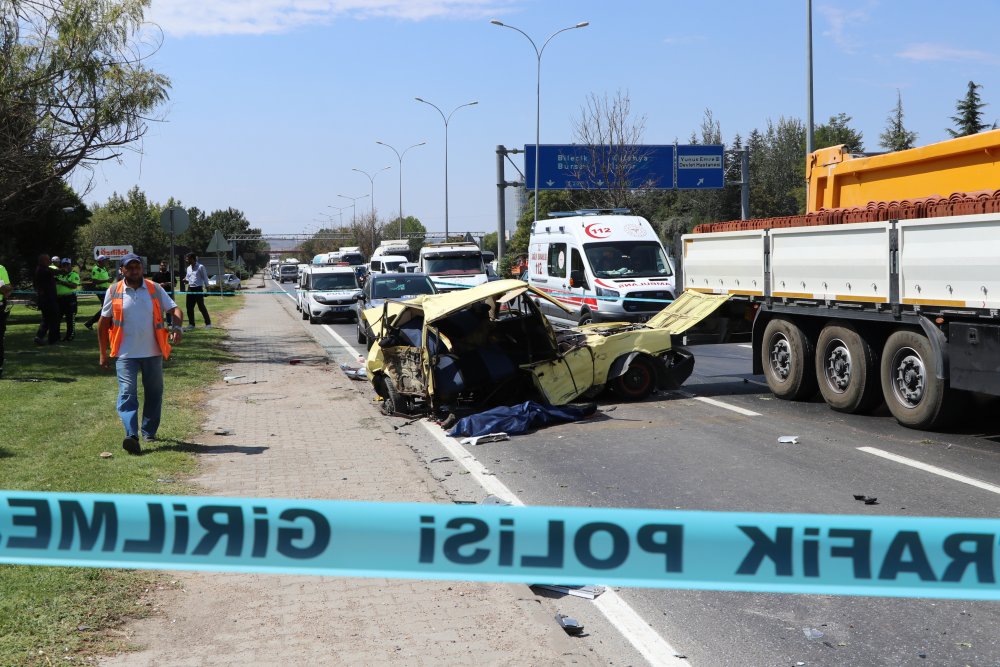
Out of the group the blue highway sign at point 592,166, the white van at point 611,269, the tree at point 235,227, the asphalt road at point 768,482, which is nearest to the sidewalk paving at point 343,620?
the asphalt road at point 768,482

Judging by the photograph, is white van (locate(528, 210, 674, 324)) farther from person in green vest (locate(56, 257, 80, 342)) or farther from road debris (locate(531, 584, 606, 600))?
road debris (locate(531, 584, 606, 600))

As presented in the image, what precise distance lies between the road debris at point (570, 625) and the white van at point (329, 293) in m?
24.8

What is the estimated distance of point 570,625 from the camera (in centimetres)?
512

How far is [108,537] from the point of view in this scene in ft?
9.97

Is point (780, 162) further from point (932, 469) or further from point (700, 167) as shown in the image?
point (932, 469)

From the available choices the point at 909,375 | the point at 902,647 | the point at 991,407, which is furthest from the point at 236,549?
the point at 991,407

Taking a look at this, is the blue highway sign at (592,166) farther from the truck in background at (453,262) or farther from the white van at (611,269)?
the white van at (611,269)

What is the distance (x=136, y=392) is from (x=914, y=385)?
7.45 m

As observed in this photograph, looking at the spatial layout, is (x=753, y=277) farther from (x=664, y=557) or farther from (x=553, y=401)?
(x=664, y=557)

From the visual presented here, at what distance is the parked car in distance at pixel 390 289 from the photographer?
22.8 meters

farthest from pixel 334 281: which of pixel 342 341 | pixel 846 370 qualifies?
pixel 846 370

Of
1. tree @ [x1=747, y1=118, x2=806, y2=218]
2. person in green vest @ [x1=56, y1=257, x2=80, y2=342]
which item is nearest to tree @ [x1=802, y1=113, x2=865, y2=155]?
tree @ [x1=747, y1=118, x2=806, y2=218]

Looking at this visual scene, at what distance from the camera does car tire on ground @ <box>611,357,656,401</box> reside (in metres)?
13.0

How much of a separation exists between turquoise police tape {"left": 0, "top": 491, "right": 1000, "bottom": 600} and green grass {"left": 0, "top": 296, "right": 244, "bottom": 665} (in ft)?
5.87
